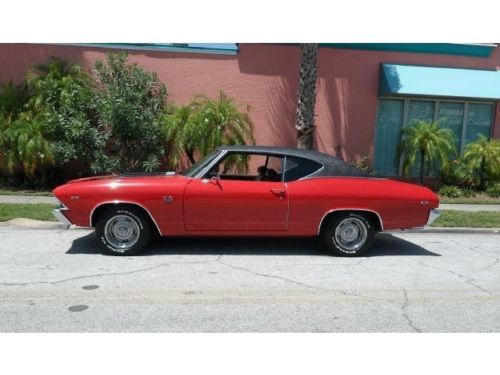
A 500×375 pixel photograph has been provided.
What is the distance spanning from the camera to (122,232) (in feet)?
19.1

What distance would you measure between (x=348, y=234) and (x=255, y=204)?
1.42 metres

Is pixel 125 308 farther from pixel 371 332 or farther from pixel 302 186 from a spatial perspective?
pixel 302 186

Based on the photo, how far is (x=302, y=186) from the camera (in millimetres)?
5879

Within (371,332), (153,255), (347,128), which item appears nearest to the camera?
(371,332)

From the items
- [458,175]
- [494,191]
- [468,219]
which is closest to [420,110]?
[458,175]

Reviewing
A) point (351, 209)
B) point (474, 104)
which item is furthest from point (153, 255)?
point (474, 104)

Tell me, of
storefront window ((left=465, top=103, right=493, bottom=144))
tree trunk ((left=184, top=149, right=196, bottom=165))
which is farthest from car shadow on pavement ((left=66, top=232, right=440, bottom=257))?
storefront window ((left=465, top=103, right=493, bottom=144))

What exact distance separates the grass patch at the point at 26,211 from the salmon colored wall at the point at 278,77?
14.4 ft

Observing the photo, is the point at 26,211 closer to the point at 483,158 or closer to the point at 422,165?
the point at 422,165

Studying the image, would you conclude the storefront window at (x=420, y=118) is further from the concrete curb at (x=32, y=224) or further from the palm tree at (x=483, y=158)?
the concrete curb at (x=32, y=224)

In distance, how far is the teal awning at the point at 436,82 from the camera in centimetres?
1166

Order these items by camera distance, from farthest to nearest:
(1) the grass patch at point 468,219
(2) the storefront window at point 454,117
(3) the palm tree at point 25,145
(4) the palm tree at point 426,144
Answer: (2) the storefront window at point 454,117, (4) the palm tree at point 426,144, (3) the palm tree at point 25,145, (1) the grass patch at point 468,219

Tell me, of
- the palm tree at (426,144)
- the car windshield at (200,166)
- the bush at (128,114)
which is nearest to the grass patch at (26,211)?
the bush at (128,114)

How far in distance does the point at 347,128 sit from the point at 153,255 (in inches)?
312
